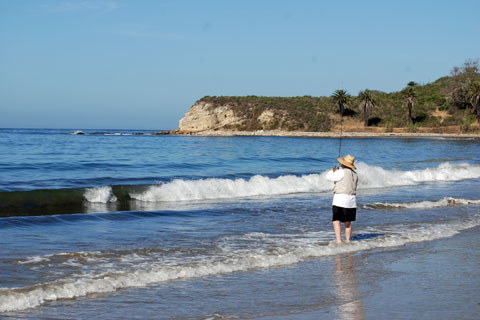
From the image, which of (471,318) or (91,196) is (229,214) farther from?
(471,318)

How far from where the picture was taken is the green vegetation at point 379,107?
86750mm

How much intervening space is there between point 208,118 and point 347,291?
93.4m

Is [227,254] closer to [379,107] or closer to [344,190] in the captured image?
[344,190]

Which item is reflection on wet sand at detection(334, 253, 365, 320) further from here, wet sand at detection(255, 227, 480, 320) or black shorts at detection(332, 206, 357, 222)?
black shorts at detection(332, 206, 357, 222)

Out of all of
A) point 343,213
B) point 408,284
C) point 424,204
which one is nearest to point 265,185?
point 424,204

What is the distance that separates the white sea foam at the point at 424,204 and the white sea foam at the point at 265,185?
169 inches

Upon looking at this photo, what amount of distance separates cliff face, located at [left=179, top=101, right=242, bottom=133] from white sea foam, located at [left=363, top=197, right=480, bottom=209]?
80985 millimetres

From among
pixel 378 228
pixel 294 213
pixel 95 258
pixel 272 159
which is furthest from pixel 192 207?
pixel 272 159

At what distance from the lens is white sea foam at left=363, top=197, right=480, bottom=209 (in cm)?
1459

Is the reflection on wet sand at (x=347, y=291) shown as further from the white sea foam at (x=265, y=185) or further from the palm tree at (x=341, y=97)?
the palm tree at (x=341, y=97)

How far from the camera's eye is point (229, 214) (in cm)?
1276

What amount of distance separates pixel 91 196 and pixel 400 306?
38.6ft

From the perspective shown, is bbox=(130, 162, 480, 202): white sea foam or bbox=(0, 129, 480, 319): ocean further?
bbox=(130, 162, 480, 202): white sea foam

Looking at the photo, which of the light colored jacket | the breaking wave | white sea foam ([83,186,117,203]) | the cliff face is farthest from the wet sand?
the cliff face
